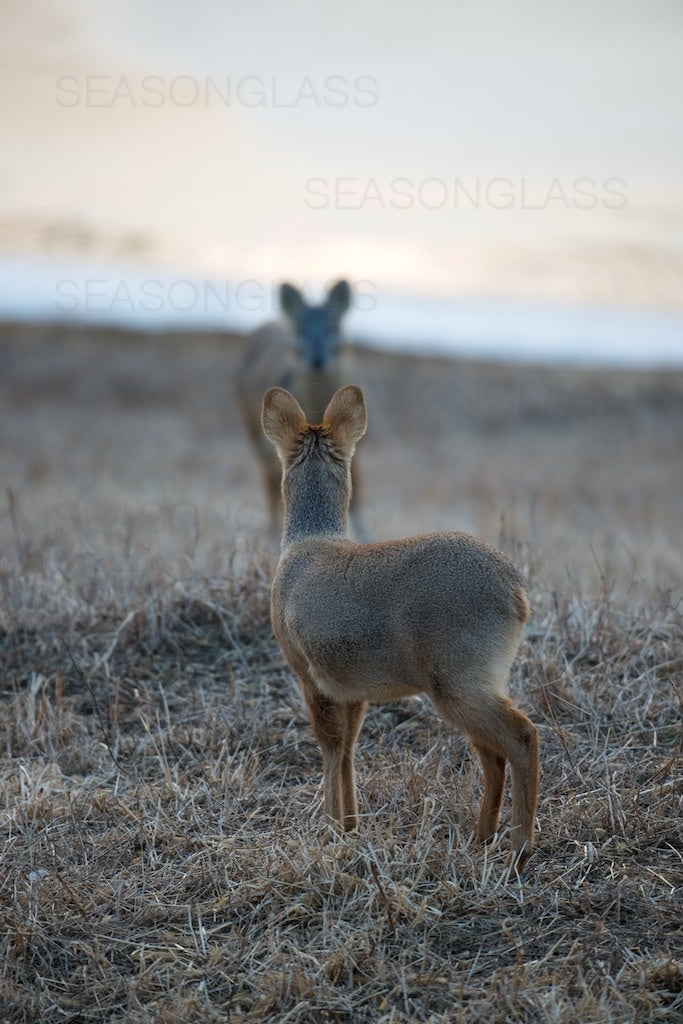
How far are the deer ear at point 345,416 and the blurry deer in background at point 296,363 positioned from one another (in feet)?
19.1

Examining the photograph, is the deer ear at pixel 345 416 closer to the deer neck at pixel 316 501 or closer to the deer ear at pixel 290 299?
the deer neck at pixel 316 501

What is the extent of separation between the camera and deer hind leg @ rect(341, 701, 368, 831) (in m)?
3.45

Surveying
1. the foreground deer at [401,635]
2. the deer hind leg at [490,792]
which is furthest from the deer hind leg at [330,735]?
the deer hind leg at [490,792]

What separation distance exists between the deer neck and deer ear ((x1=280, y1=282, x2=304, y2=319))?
7768 millimetres

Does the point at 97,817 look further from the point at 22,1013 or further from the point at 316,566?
the point at 316,566

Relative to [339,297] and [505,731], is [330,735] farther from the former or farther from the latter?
[339,297]

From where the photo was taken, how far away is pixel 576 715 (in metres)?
4.27

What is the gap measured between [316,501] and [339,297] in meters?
7.96

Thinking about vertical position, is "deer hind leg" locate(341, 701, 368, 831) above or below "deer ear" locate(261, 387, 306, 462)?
below

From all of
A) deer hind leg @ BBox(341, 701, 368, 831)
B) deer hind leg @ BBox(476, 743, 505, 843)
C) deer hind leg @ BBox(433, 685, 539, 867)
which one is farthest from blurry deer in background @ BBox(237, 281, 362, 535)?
deer hind leg @ BBox(433, 685, 539, 867)

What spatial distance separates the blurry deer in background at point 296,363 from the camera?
33.5 ft

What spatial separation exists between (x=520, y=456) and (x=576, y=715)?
11403 millimetres

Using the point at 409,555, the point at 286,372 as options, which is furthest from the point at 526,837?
the point at 286,372

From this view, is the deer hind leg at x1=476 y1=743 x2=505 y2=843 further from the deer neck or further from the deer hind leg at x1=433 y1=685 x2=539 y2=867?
the deer neck
